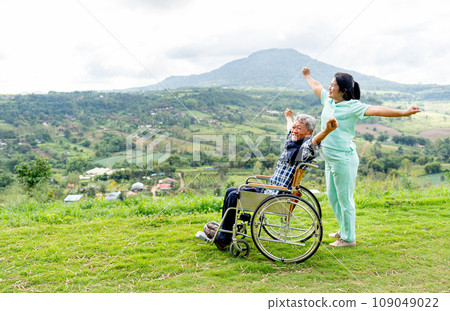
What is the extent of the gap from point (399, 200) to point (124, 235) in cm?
401

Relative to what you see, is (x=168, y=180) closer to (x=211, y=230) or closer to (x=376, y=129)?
(x=211, y=230)

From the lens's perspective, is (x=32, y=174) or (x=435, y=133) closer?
(x=32, y=174)

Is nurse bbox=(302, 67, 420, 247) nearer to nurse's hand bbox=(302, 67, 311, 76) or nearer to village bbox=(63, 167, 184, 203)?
nurse's hand bbox=(302, 67, 311, 76)

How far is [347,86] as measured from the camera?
298cm

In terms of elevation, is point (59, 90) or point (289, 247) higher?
point (59, 90)

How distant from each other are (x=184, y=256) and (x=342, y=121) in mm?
2012

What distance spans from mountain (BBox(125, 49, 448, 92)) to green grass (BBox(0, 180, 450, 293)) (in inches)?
679

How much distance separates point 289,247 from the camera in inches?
128

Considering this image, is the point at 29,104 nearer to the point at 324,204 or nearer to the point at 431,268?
the point at 324,204

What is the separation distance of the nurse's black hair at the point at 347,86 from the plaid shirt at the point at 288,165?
1.89ft

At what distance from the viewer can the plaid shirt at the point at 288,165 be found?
9.30 feet

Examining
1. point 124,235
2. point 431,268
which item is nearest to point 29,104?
point 124,235

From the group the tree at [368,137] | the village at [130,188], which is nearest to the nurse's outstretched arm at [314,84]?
the village at [130,188]

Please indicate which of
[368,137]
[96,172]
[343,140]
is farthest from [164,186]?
[368,137]
